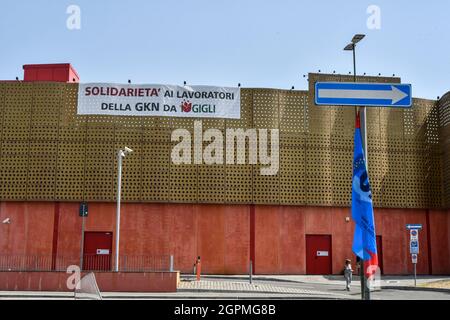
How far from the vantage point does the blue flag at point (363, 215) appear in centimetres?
809

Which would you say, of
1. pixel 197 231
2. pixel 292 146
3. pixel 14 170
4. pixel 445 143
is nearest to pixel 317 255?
pixel 292 146

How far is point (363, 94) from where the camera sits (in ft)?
27.3

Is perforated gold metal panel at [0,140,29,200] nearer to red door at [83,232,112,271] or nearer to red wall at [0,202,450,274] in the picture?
red wall at [0,202,450,274]

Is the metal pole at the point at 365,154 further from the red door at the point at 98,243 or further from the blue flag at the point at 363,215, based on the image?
the red door at the point at 98,243

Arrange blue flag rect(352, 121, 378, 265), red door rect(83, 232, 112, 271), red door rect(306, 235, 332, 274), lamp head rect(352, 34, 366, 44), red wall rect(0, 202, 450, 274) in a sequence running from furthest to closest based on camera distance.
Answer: red door rect(306, 235, 332, 274)
red door rect(83, 232, 112, 271)
red wall rect(0, 202, 450, 274)
lamp head rect(352, 34, 366, 44)
blue flag rect(352, 121, 378, 265)

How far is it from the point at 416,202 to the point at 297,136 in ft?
29.1

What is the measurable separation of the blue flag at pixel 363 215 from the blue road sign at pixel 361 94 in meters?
0.77

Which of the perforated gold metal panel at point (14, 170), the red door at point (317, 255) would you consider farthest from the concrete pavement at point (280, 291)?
the perforated gold metal panel at point (14, 170)

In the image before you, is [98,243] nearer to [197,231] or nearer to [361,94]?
[197,231]

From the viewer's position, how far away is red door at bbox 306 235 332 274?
108ft

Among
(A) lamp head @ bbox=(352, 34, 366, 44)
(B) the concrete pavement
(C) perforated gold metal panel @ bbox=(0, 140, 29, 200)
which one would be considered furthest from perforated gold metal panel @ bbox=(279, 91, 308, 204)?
(C) perforated gold metal panel @ bbox=(0, 140, 29, 200)

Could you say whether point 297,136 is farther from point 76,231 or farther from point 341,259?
point 76,231

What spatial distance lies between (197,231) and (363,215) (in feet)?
81.0

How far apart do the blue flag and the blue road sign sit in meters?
0.77
